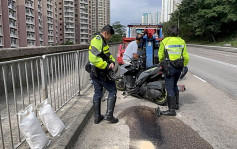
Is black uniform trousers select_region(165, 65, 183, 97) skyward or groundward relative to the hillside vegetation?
groundward

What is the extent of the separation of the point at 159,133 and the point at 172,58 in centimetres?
169

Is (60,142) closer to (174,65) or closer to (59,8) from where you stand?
(174,65)

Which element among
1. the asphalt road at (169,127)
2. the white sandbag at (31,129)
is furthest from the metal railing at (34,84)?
the asphalt road at (169,127)

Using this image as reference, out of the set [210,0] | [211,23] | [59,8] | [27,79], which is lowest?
[27,79]

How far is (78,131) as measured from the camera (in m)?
3.76

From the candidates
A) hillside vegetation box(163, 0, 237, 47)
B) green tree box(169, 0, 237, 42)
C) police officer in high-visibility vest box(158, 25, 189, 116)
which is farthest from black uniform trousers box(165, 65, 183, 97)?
green tree box(169, 0, 237, 42)

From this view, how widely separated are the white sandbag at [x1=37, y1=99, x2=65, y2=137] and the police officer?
1007 mm

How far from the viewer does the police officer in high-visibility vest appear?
4559 millimetres

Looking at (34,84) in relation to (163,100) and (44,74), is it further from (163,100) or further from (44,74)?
(163,100)

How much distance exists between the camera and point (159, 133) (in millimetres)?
3734

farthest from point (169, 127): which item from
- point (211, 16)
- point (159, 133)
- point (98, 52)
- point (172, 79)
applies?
point (211, 16)

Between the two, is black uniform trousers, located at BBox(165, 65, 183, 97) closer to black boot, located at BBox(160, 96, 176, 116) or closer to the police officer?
black boot, located at BBox(160, 96, 176, 116)

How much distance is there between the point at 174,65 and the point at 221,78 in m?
5.31

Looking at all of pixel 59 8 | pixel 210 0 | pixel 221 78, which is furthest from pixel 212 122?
pixel 59 8
